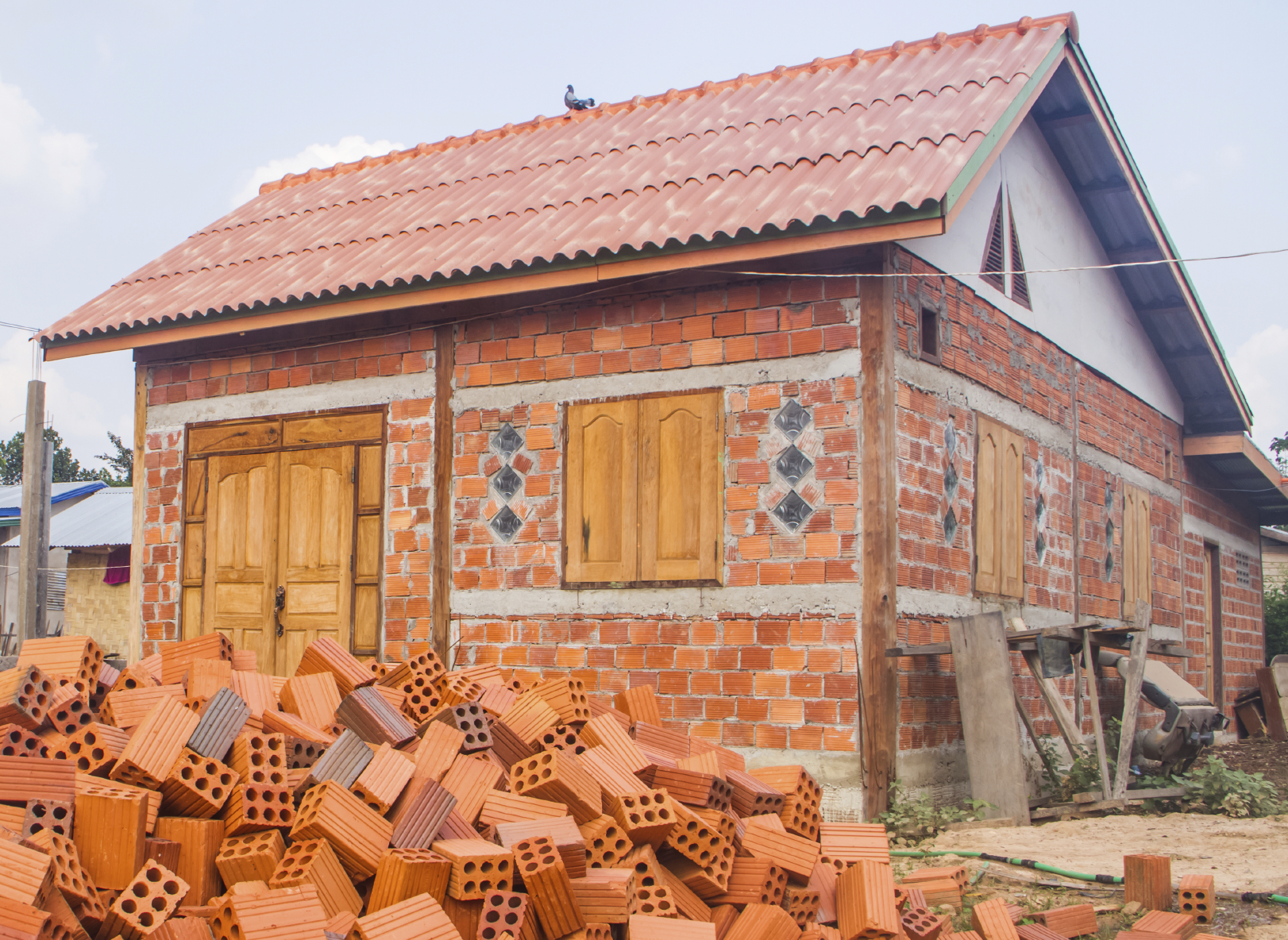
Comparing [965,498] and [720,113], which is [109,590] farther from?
[965,498]

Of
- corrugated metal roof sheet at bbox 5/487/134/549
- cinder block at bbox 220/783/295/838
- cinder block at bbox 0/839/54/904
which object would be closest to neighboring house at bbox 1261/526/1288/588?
corrugated metal roof sheet at bbox 5/487/134/549

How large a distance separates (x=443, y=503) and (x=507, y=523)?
1.92 feet

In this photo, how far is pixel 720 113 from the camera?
10.8m

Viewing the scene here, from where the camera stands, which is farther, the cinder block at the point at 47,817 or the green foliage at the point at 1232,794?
the green foliage at the point at 1232,794

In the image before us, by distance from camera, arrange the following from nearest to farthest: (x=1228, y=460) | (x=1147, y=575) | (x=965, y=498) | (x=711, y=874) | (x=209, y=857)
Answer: (x=209, y=857), (x=711, y=874), (x=965, y=498), (x=1147, y=575), (x=1228, y=460)

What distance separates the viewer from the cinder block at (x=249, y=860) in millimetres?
4504

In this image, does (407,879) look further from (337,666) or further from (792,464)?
(792,464)

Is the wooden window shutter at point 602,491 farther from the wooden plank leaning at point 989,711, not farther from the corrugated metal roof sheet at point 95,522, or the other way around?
the corrugated metal roof sheet at point 95,522

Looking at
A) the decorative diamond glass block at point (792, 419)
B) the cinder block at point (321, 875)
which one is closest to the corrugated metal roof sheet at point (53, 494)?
the decorative diamond glass block at point (792, 419)

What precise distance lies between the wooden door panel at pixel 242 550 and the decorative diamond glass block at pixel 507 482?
211 centimetres

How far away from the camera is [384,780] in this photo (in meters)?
4.85

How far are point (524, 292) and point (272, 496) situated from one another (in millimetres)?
2792

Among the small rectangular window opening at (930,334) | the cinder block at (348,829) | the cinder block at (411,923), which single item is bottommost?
the cinder block at (411,923)

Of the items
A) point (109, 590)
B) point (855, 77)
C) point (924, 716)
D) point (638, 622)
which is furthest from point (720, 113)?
point (109, 590)
